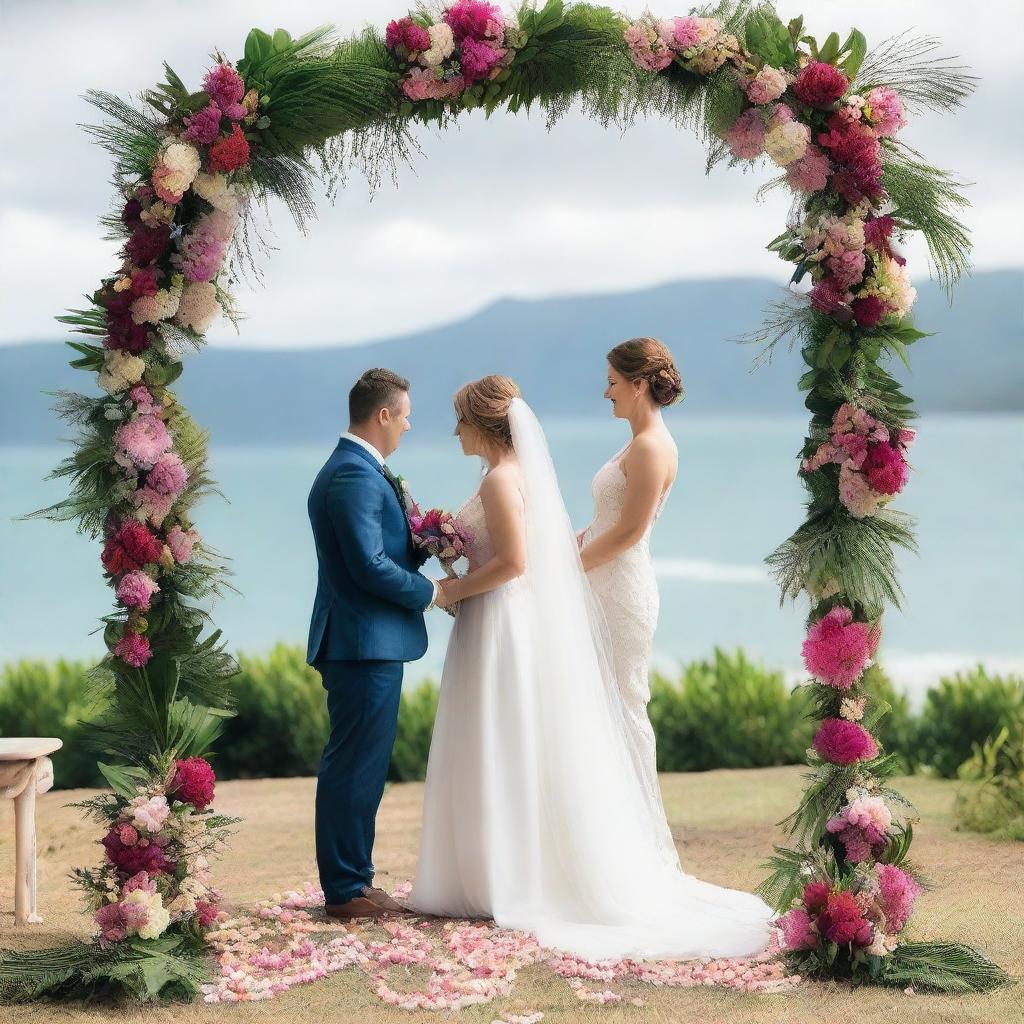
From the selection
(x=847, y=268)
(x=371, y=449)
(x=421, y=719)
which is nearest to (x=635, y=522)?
(x=371, y=449)

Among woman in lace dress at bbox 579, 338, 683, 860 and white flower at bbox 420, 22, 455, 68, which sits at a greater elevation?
white flower at bbox 420, 22, 455, 68

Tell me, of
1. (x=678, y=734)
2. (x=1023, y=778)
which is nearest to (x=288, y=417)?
(x=678, y=734)

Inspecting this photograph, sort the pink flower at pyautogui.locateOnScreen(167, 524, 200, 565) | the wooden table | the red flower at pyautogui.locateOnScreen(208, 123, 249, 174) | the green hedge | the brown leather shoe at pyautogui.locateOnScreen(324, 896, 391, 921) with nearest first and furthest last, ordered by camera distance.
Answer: the red flower at pyautogui.locateOnScreen(208, 123, 249, 174) → the pink flower at pyautogui.locateOnScreen(167, 524, 200, 565) → the brown leather shoe at pyautogui.locateOnScreen(324, 896, 391, 921) → the wooden table → the green hedge

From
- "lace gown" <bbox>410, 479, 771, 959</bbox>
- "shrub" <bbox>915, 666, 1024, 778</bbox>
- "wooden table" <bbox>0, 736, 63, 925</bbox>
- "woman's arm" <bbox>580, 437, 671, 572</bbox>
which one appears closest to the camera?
"lace gown" <bbox>410, 479, 771, 959</bbox>

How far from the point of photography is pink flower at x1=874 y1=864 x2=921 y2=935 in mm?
4867

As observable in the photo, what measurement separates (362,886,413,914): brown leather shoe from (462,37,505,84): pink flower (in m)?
3.19

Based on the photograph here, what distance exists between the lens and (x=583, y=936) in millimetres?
5180

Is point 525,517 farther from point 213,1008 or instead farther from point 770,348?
point 213,1008

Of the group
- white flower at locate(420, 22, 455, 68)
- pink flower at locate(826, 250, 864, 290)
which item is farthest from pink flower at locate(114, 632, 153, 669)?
pink flower at locate(826, 250, 864, 290)

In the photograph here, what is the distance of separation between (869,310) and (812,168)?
552 mm

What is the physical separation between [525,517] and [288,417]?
71.4ft

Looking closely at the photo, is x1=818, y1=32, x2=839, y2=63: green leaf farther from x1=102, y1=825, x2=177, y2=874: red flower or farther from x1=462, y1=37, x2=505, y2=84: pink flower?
x1=102, y1=825, x2=177, y2=874: red flower

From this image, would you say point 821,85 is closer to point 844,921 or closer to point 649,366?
point 649,366

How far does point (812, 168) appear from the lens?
501cm
